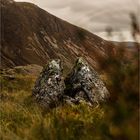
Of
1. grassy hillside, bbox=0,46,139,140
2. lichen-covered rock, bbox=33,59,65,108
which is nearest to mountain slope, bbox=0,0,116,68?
lichen-covered rock, bbox=33,59,65,108

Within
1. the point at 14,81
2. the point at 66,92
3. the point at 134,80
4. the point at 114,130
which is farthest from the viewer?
the point at 14,81

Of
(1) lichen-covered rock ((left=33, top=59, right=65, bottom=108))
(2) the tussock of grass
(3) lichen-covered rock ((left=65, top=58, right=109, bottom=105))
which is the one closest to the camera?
(2) the tussock of grass

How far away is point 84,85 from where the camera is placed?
49.3 ft

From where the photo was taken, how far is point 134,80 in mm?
4566

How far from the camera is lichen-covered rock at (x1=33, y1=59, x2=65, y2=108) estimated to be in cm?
1470

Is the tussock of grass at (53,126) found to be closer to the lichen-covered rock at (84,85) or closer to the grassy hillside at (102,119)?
the grassy hillside at (102,119)

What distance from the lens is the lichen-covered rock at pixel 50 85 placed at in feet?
48.2

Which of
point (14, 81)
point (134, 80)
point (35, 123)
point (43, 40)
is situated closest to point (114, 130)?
point (134, 80)

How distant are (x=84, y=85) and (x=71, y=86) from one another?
1.71 ft

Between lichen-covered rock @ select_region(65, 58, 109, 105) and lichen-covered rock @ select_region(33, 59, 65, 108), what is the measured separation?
33cm

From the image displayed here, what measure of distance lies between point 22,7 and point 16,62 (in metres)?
46.4

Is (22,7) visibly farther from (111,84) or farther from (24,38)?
(111,84)

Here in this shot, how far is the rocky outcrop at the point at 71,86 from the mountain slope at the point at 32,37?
10725 centimetres

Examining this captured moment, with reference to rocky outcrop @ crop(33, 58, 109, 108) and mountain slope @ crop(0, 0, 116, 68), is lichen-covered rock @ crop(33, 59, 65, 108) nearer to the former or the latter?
rocky outcrop @ crop(33, 58, 109, 108)
